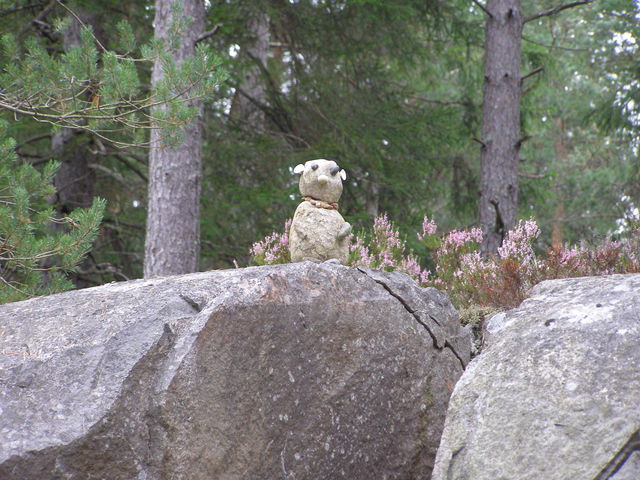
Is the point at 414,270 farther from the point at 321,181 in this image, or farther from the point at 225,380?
the point at 225,380

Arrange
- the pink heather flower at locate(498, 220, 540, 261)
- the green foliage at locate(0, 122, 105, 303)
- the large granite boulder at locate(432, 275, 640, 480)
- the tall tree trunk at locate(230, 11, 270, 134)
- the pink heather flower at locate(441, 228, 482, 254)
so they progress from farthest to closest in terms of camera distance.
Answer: the tall tree trunk at locate(230, 11, 270, 134) → the pink heather flower at locate(441, 228, 482, 254) → the pink heather flower at locate(498, 220, 540, 261) → the green foliage at locate(0, 122, 105, 303) → the large granite boulder at locate(432, 275, 640, 480)

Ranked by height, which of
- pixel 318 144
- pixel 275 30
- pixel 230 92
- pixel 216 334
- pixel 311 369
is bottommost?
pixel 311 369

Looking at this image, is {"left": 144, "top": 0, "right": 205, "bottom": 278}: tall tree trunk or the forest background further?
the forest background

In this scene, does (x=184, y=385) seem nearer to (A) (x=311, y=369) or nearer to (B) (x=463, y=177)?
(A) (x=311, y=369)

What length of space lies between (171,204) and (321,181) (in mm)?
3502

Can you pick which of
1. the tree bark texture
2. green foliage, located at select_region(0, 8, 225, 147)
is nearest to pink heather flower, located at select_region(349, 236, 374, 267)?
green foliage, located at select_region(0, 8, 225, 147)

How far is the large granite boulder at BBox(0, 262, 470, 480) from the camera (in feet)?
12.9

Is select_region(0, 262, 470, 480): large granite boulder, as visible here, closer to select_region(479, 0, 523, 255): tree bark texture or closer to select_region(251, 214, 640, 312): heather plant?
select_region(251, 214, 640, 312): heather plant

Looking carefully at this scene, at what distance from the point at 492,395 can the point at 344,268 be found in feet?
5.42

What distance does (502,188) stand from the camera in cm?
988

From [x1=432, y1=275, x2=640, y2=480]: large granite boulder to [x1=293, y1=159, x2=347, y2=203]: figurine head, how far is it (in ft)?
6.93

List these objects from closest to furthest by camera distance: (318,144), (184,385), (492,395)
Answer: (492,395) < (184,385) < (318,144)

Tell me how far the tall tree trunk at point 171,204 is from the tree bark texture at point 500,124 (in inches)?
154

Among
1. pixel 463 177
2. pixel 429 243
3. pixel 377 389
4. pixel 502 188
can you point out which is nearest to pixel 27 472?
pixel 377 389
